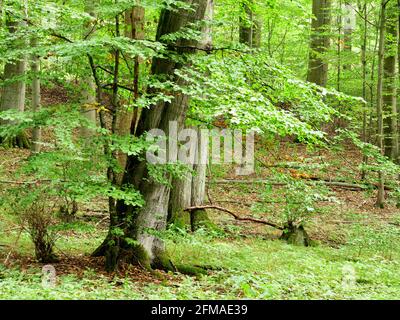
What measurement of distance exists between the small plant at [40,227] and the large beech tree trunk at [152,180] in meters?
0.84

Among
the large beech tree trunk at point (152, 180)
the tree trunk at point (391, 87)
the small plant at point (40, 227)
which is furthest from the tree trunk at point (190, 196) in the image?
the tree trunk at point (391, 87)

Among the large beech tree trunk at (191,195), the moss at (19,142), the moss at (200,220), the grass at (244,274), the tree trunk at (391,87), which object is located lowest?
the grass at (244,274)

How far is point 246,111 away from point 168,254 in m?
2.88

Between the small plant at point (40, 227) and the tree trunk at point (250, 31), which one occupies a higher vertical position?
the tree trunk at point (250, 31)

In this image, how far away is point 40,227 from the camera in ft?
21.0

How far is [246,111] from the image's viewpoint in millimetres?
5500

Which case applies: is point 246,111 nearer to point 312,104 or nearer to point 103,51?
point 312,104

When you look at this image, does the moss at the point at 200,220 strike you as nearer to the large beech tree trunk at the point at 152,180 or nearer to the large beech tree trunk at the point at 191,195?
the large beech tree trunk at the point at 191,195

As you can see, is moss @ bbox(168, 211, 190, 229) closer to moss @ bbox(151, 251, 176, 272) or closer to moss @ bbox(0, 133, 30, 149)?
moss @ bbox(151, 251, 176, 272)

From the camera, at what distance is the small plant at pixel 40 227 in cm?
637

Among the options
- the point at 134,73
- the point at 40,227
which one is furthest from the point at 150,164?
the point at 40,227

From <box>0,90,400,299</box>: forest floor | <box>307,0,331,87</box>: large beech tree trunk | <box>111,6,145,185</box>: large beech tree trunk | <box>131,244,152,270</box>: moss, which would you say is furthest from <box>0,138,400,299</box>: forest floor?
<box>307,0,331,87</box>: large beech tree trunk

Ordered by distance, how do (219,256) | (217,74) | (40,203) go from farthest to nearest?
(219,256), (40,203), (217,74)
